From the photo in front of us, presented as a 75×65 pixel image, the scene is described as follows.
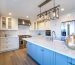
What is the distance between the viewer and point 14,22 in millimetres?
6820

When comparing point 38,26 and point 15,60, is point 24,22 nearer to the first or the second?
point 38,26

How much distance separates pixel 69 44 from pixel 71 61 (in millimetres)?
410

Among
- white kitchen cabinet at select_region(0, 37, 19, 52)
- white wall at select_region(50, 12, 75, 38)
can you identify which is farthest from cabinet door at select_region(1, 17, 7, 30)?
white wall at select_region(50, 12, 75, 38)

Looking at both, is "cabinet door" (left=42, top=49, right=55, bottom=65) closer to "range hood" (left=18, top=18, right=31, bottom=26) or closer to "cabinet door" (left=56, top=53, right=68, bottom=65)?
"cabinet door" (left=56, top=53, right=68, bottom=65)

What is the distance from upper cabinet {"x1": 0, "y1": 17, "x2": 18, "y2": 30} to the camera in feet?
20.5

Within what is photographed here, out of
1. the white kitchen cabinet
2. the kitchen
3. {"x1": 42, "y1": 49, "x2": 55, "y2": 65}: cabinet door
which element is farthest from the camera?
the white kitchen cabinet

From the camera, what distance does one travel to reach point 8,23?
6.55m

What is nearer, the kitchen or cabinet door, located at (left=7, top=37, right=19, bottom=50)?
the kitchen

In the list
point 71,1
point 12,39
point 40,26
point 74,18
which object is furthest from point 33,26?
point 71,1

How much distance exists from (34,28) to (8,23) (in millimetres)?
2442

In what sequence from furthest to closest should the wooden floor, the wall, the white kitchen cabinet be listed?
the wall → the white kitchen cabinet → the wooden floor

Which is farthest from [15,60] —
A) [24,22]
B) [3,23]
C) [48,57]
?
[24,22]

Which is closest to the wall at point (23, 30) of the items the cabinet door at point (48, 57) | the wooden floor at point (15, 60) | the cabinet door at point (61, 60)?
the wooden floor at point (15, 60)

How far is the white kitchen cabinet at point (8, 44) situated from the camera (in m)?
5.87
